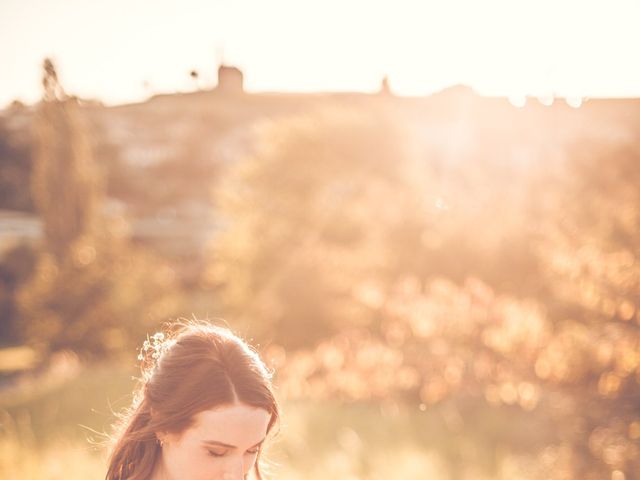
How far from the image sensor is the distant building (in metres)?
80.3

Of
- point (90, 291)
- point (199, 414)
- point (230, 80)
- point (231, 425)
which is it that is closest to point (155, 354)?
point (199, 414)

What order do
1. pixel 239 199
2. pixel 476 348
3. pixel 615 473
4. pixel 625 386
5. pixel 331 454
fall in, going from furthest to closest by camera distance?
pixel 239 199, pixel 476 348, pixel 331 454, pixel 625 386, pixel 615 473

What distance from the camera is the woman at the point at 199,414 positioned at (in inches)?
88.6

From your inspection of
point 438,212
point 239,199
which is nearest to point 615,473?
point 438,212

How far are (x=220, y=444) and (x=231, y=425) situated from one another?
0.24 ft

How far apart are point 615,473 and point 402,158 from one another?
20.5 metres

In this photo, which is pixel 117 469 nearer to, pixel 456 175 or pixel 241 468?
pixel 241 468

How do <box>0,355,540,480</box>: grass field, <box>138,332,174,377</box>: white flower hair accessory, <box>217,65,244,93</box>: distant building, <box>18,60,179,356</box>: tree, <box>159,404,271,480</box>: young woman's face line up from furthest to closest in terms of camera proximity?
1. <box>217,65,244,93</box>: distant building
2. <box>18,60,179,356</box>: tree
3. <box>0,355,540,480</box>: grass field
4. <box>138,332,174,377</box>: white flower hair accessory
5. <box>159,404,271,480</box>: young woman's face

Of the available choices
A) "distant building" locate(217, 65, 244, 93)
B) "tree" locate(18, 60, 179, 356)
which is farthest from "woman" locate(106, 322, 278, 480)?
"distant building" locate(217, 65, 244, 93)

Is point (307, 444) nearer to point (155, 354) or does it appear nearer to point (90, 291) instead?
point (155, 354)

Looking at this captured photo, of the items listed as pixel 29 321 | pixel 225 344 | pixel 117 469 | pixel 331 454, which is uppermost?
pixel 225 344

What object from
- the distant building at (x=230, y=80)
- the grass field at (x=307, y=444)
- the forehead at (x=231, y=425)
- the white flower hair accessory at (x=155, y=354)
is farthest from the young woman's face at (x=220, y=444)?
the distant building at (x=230, y=80)

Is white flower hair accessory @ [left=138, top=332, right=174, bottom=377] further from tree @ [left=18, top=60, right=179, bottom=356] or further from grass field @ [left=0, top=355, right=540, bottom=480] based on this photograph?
tree @ [left=18, top=60, right=179, bottom=356]

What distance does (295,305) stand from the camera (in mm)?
15227
